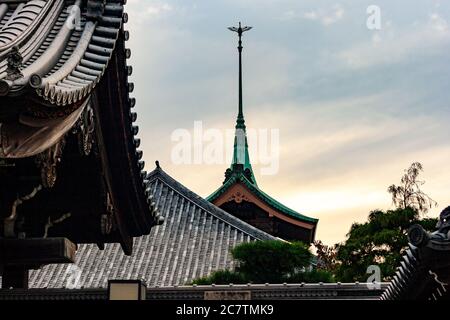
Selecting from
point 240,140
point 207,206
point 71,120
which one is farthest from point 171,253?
point 71,120

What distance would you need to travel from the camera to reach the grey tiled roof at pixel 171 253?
74.4 feet

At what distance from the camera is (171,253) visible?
77.8 feet

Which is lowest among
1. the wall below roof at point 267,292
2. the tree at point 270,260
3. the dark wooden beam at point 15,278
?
the wall below roof at point 267,292

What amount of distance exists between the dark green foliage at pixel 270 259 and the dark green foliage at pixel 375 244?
5.13 metres

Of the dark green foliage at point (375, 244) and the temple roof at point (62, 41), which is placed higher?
the temple roof at point (62, 41)

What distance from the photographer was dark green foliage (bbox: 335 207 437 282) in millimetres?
21438

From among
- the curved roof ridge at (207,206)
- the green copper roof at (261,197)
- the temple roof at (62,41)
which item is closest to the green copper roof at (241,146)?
the green copper roof at (261,197)

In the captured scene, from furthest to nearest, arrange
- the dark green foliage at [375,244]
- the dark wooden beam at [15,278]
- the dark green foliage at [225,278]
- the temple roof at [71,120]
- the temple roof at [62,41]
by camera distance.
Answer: the dark green foliage at [375,244] < the dark green foliage at [225,278] < the dark wooden beam at [15,278] < the temple roof at [62,41] < the temple roof at [71,120]

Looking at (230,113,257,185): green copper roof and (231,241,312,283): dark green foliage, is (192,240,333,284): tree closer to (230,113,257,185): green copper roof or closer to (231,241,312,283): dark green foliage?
(231,241,312,283): dark green foliage

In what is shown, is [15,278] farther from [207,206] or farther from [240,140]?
[240,140]

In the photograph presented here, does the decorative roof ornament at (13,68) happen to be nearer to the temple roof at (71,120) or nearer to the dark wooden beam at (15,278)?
the temple roof at (71,120)

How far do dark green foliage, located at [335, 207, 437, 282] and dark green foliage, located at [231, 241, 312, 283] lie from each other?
5.13 m

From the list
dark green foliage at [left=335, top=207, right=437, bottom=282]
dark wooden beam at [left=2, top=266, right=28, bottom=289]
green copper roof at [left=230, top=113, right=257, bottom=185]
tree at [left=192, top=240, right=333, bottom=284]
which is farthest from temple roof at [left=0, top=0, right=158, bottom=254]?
green copper roof at [left=230, top=113, right=257, bottom=185]

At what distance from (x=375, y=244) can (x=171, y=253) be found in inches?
210
